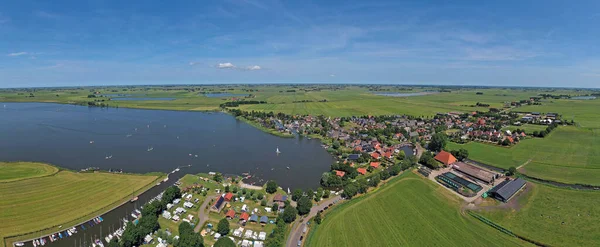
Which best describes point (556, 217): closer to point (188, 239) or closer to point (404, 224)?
point (404, 224)

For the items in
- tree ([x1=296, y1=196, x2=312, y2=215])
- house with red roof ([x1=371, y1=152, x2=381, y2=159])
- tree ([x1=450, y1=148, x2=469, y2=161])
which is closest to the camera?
tree ([x1=296, y1=196, x2=312, y2=215])

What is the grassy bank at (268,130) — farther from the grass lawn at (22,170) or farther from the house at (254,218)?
the grass lawn at (22,170)

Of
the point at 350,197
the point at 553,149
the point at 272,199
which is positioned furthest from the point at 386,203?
the point at 553,149

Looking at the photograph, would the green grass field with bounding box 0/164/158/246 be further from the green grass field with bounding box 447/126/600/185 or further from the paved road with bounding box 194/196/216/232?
the green grass field with bounding box 447/126/600/185

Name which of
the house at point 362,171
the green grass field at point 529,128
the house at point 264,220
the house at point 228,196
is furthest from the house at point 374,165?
the green grass field at point 529,128

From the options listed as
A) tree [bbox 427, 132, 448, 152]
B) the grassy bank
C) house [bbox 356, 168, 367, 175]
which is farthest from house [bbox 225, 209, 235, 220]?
tree [bbox 427, 132, 448, 152]
